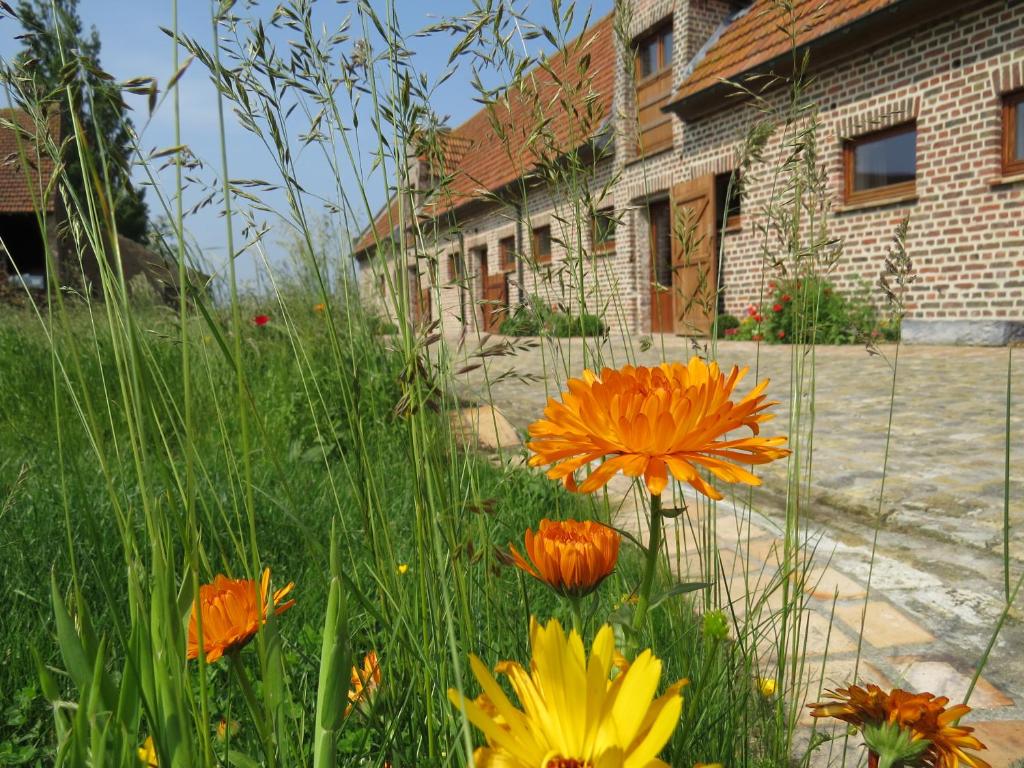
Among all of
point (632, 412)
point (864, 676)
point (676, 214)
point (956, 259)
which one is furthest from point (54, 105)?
point (956, 259)

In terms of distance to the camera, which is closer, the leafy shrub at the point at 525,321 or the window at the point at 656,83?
the leafy shrub at the point at 525,321

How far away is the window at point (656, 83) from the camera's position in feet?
36.2

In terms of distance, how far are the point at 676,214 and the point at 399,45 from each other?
60 cm

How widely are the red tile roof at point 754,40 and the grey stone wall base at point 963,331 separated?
3.11 metres

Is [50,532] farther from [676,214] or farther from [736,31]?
[736,31]

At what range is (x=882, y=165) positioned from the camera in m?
7.98

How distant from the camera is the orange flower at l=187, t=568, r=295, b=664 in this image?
0.64 meters

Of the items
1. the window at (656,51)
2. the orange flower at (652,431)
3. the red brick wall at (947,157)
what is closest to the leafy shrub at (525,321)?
the orange flower at (652,431)

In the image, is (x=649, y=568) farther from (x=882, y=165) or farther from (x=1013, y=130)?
(x=882, y=165)

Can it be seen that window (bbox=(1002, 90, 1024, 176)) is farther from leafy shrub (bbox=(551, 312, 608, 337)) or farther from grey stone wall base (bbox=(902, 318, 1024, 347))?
leafy shrub (bbox=(551, 312, 608, 337))

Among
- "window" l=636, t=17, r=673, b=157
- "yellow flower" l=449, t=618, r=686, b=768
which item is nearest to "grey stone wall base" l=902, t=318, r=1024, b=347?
"window" l=636, t=17, r=673, b=157

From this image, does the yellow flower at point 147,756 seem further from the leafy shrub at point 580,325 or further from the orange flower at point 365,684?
the leafy shrub at point 580,325

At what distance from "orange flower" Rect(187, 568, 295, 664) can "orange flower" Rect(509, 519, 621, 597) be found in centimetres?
24

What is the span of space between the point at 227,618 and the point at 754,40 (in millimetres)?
10121
